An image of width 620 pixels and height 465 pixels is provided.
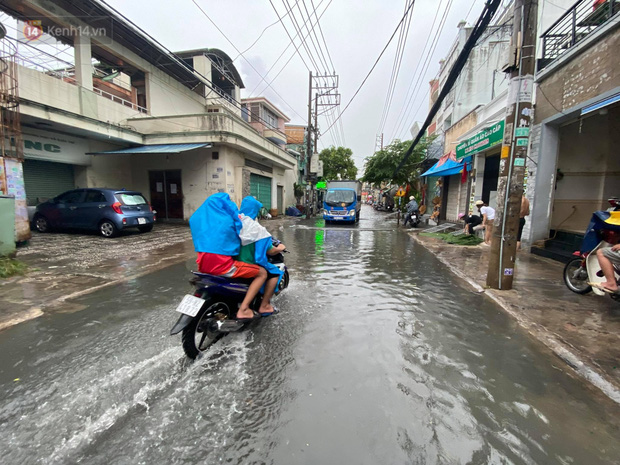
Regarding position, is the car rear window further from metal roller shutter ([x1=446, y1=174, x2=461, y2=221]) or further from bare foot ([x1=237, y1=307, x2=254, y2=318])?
metal roller shutter ([x1=446, y1=174, x2=461, y2=221])

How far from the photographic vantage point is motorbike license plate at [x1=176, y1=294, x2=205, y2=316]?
2682 mm

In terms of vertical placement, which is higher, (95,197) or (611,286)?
(95,197)

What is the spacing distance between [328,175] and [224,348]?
38.1m

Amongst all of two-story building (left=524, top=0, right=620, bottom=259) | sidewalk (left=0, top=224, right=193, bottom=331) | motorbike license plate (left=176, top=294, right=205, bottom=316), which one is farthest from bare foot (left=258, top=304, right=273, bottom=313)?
two-story building (left=524, top=0, right=620, bottom=259)

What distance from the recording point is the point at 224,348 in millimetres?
3039

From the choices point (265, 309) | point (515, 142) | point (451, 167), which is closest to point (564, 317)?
point (515, 142)

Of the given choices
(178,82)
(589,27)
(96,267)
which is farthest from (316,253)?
(178,82)

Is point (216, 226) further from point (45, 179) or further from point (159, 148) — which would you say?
point (45, 179)

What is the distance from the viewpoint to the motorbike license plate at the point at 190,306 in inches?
106

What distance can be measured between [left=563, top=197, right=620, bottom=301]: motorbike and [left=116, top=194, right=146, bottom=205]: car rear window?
1094 centimetres

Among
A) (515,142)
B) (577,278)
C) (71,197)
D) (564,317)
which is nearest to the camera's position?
(564,317)

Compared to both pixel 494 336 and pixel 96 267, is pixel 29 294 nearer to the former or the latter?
pixel 96 267

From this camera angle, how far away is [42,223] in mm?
10008

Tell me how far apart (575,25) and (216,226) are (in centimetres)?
913
